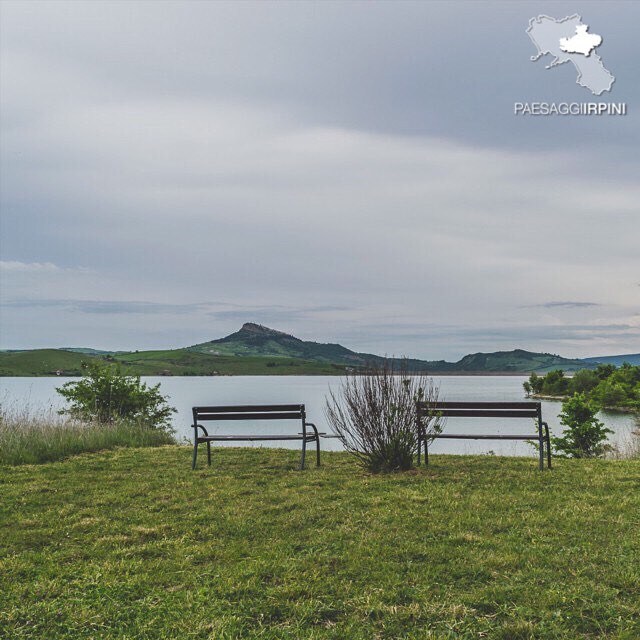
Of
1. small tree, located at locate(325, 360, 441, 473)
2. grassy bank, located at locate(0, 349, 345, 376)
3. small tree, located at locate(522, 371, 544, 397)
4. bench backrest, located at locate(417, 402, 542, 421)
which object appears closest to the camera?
small tree, located at locate(325, 360, 441, 473)

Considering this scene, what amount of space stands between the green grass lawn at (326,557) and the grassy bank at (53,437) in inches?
120

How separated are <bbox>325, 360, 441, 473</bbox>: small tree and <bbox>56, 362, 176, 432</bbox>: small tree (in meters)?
10.4

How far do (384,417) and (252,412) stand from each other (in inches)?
87.1

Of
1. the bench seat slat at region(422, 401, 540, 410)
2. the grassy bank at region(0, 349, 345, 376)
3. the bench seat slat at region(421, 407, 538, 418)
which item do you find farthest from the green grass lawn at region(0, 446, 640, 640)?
the grassy bank at region(0, 349, 345, 376)

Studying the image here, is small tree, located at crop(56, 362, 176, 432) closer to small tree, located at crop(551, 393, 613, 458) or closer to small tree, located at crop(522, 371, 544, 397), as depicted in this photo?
small tree, located at crop(551, 393, 613, 458)

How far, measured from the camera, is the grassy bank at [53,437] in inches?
458

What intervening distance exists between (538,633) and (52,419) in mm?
13225

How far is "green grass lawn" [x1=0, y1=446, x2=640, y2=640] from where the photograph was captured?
13.3ft

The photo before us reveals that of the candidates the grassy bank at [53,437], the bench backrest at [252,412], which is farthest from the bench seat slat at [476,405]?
the grassy bank at [53,437]

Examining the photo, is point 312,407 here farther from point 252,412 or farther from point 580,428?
point 252,412

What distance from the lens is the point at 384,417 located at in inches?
375

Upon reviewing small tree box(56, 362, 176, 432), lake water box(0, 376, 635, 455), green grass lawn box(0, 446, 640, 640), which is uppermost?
small tree box(56, 362, 176, 432)

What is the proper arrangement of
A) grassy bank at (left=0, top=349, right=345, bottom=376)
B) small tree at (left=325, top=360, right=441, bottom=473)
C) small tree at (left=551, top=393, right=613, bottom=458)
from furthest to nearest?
grassy bank at (left=0, top=349, right=345, bottom=376), small tree at (left=551, top=393, right=613, bottom=458), small tree at (left=325, top=360, right=441, bottom=473)

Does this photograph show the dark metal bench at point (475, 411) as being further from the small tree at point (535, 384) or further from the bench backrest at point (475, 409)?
the small tree at point (535, 384)
